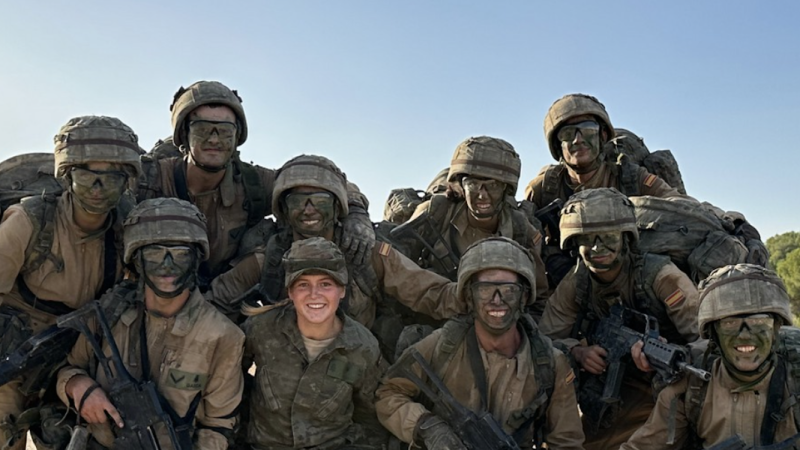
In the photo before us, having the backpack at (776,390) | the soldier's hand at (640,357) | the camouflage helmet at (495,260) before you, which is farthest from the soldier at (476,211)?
the backpack at (776,390)

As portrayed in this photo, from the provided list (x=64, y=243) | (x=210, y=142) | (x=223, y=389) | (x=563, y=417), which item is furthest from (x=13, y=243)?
(x=563, y=417)

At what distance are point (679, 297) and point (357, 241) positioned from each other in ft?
10.5

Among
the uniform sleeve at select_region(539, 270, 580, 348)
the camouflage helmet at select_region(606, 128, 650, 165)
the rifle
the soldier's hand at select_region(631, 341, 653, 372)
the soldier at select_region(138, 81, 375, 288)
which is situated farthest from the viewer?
the camouflage helmet at select_region(606, 128, 650, 165)

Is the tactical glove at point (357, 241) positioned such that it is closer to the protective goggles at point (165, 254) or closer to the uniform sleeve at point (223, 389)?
the uniform sleeve at point (223, 389)

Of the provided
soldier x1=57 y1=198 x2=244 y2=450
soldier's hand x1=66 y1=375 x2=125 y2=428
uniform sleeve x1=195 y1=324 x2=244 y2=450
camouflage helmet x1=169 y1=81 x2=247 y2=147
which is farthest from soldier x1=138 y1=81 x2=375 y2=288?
soldier's hand x1=66 y1=375 x2=125 y2=428

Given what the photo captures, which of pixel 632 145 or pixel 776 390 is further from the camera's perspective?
pixel 632 145

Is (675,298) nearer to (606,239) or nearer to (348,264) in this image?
(606,239)

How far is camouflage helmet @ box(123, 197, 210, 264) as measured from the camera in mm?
6785

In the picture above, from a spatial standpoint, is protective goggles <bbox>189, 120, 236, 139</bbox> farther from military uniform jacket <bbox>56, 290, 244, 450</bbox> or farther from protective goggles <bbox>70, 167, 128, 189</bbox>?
military uniform jacket <bbox>56, 290, 244, 450</bbox>

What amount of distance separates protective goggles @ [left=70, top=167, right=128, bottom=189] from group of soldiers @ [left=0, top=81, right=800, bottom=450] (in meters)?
0.02

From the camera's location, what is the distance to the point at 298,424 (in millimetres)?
6840

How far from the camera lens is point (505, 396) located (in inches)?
271

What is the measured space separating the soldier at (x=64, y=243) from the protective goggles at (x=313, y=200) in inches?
58.6

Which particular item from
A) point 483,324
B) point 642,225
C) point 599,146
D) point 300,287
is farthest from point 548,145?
point 300,287
